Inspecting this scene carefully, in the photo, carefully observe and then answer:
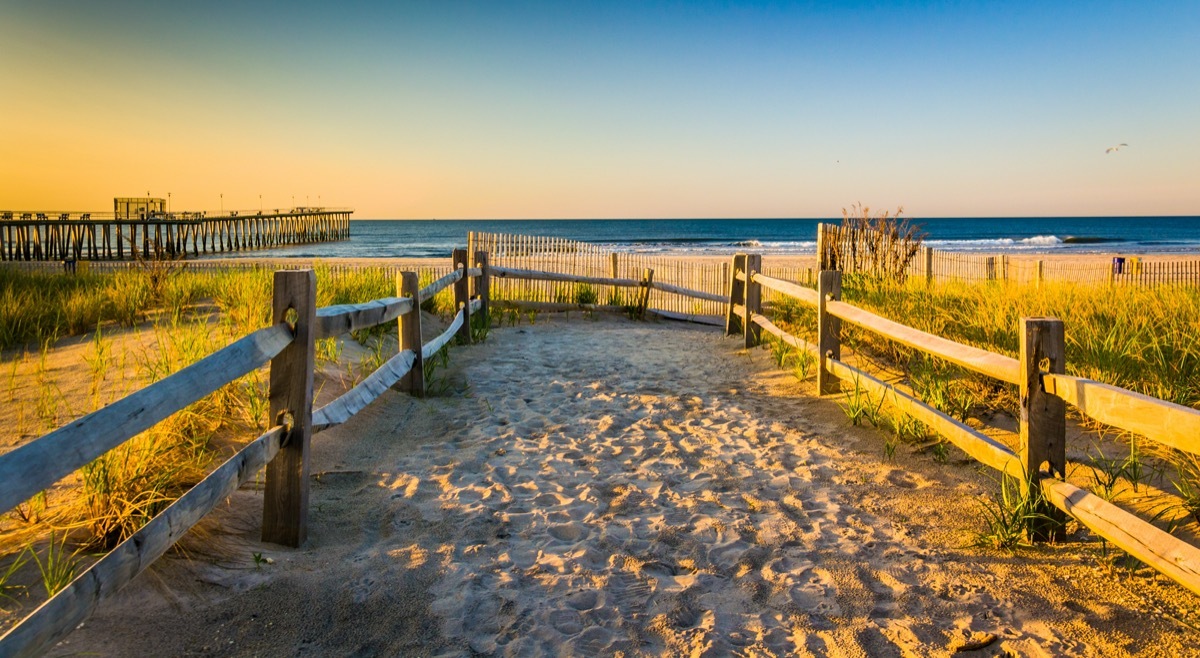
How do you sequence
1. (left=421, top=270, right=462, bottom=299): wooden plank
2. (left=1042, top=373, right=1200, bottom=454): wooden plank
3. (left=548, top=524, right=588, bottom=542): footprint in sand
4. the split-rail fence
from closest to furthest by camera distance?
the split-rail fence → (left=1042, top=373, right=1200, bottom=454): wooden plank → (left=548, top=524, right=588, bottom=542): footprint in sand → (left=421, top=270, right=462, bottom=299): wooden plank

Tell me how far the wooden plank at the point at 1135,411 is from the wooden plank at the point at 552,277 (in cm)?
854

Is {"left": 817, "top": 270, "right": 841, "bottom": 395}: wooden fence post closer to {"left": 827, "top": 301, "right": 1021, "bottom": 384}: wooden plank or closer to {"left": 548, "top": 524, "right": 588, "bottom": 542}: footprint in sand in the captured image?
{"left": 827, "top": 301, "right": 1021, "bottom": 384}: wooden plank

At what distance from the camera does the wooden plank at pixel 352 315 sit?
13.2 feet

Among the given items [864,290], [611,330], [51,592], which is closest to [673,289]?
[611,330]

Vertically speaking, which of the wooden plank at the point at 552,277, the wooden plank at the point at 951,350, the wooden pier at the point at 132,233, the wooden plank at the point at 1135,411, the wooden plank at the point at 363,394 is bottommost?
the wooden plank at the point at 363,394

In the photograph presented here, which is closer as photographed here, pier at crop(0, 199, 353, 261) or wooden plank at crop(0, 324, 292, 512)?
wooden plank at crop(0, 324, 292, 512)

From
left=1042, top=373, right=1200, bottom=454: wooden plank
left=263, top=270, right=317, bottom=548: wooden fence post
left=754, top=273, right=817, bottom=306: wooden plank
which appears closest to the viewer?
left=1042, top=373, right=1200, bottom=454: wooden plank

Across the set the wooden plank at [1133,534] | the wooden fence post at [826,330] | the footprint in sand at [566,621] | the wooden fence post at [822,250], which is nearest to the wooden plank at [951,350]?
the wooden fence post at [826,330]

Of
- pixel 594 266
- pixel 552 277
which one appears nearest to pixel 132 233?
pixel 594 266

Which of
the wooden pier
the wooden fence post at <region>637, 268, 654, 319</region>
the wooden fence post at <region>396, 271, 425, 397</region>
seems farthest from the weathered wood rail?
the wooden pier

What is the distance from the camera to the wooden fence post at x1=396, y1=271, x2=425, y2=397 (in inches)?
247

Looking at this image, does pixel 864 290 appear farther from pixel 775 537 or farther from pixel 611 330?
pixel 775 537

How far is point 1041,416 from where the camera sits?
332 centimetres

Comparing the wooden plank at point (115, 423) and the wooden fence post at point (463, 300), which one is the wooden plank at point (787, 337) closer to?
the wooden fence post at point (463, 300)
